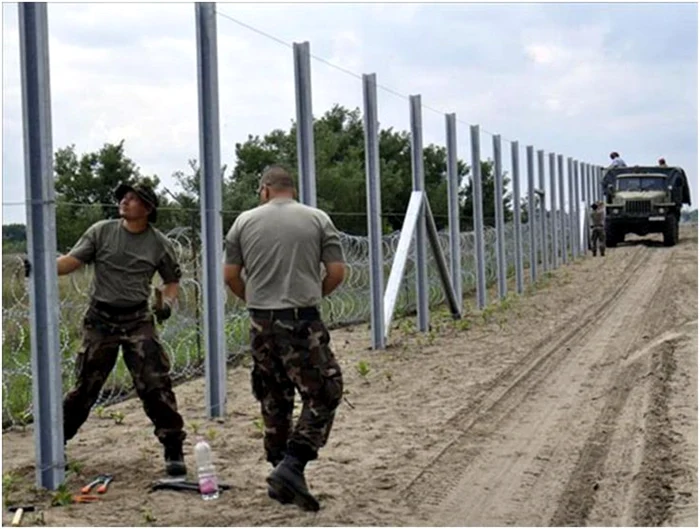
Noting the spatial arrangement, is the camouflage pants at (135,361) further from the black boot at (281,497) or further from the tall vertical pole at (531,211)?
the tall vertical pole at (531,211)

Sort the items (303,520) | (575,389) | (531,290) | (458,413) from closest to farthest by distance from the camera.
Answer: (303,520), (458,413), (575,389), (531,290)

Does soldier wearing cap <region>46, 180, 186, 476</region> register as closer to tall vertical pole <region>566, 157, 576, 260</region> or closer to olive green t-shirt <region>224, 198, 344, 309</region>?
olive green t-shirt <region>224, 198, 344, 309</region>

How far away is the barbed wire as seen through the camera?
852cm

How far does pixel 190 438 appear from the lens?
8523mm

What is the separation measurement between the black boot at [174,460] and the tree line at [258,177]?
1.65 metres

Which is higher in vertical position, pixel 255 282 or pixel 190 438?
pixel 255 282

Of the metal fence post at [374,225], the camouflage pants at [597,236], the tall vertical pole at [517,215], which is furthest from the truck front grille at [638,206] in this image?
the metal fence post at [374,225]

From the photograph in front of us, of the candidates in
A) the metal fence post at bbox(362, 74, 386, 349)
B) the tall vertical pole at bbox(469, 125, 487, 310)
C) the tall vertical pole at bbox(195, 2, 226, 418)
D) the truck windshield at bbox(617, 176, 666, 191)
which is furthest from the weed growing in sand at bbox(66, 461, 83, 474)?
the truck windshield at bbox(617, 176, 666, 191)

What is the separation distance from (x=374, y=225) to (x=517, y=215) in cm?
969

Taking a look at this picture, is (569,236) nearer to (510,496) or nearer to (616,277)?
(616,277)

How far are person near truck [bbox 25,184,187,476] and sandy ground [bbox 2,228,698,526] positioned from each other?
1.55 feet

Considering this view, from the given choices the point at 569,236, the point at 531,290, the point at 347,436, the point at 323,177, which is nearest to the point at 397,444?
the point at 347,436

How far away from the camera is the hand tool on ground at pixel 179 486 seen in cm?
678

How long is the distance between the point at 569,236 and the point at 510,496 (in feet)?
95.0
